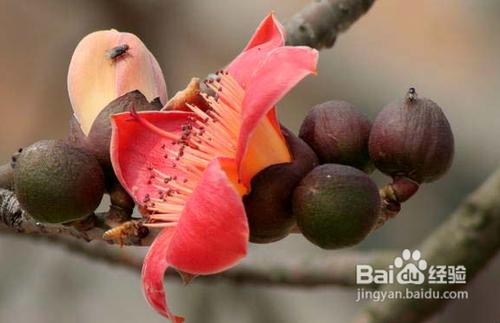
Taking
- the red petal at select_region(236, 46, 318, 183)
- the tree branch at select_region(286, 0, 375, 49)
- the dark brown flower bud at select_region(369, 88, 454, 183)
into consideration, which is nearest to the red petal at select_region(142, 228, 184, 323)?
the red petal at select_region(236, 46, 318, 183)

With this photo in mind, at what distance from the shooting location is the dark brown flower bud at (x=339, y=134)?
3.31 ft

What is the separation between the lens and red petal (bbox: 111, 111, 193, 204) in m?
1.03

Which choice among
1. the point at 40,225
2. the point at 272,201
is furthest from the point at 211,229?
the point at 40,225

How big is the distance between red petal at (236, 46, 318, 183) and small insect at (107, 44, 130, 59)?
0.28 metres

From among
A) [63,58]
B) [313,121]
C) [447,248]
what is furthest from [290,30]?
[63,58]

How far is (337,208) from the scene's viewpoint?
898 millimetres

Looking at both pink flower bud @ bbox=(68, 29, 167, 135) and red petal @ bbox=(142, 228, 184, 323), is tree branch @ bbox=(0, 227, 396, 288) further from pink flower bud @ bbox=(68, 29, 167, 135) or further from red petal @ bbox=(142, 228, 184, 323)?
red petal @ bbox=(142, 228, 184, 323)

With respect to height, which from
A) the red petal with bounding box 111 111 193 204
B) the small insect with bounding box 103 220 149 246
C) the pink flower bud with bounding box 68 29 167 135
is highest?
the pink flower bud with bounding box 68 29 167 135

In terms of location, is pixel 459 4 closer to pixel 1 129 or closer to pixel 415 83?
pixel 415 83

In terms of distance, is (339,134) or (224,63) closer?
(339,134)

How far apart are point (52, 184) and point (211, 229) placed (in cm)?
21

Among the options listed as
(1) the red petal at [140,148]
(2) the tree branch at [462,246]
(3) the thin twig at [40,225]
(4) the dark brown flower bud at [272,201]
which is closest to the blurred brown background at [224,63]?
(2) the tree branch at [462,246]

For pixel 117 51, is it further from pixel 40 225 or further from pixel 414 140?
pixel 414 140

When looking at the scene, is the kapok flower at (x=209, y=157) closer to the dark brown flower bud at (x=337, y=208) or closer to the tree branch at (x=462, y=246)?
the dark brown flower bud at (x=337, y=208)
